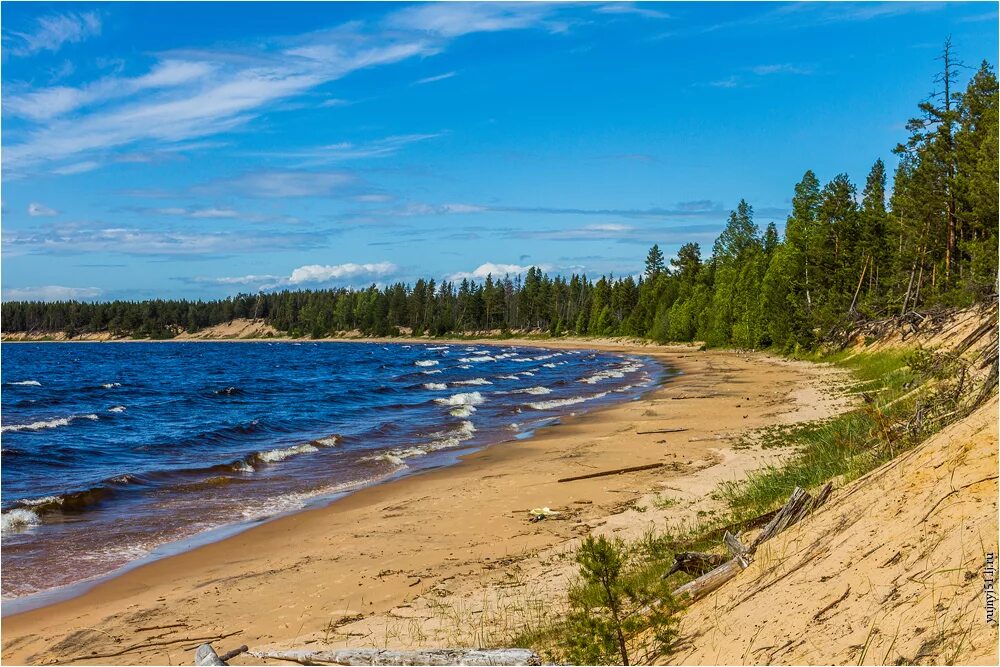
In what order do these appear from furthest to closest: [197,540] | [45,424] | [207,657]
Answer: [45,424], [197,540], [207,657]

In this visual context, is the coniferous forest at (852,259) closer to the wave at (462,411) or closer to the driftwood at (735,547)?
the driftwood at (735,547)

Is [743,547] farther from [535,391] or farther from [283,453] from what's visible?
[535,391]

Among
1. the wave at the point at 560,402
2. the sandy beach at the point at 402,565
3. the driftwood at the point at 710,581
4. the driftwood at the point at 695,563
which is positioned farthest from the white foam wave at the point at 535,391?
the driftwood at the point at 710,581

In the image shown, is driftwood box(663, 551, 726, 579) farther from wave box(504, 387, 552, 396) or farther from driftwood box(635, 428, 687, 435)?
wave box(504, 387, 552, 396)

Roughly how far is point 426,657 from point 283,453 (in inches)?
705

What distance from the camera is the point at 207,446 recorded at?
82.3 ft

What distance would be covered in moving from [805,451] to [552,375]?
1565 inches

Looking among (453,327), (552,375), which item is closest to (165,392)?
(552,375)

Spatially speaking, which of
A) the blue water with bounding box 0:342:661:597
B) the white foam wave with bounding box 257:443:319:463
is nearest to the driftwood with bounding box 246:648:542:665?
the blue water with bounding box 0:342:661:597

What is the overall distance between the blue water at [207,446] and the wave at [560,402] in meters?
0.22

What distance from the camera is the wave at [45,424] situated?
29219 millimetres

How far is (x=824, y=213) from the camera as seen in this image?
2094 inches

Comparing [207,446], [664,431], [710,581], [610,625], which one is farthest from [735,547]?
[207,446]

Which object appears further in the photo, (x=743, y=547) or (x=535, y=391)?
(x=535, y=391)
